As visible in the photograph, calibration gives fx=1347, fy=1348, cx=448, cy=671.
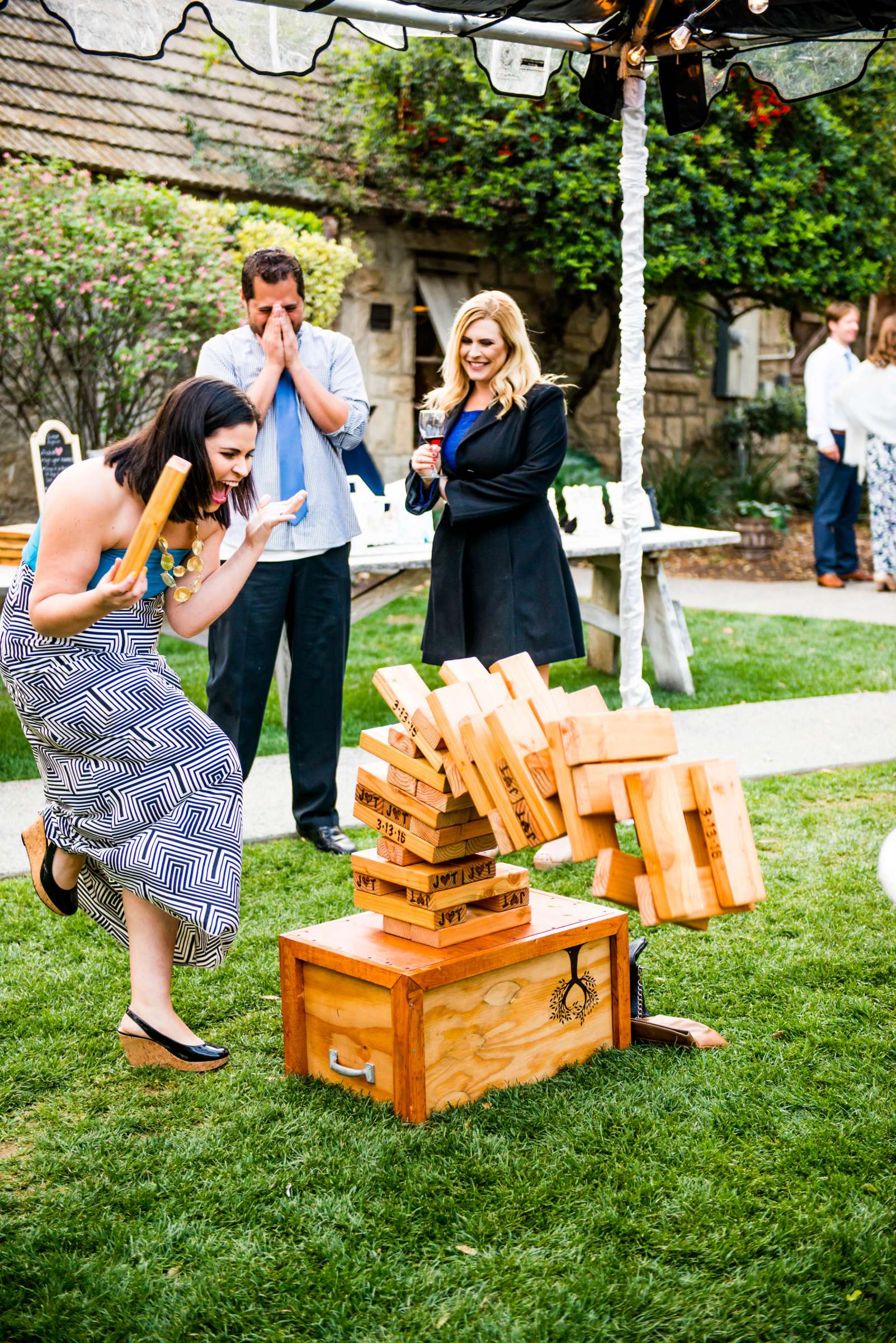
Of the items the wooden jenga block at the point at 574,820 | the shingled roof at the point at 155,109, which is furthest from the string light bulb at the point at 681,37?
the shingled roof at the point at 155,109

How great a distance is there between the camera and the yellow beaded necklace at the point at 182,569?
3.29m

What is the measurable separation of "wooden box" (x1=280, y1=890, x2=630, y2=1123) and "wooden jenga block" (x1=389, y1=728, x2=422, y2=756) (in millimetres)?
451

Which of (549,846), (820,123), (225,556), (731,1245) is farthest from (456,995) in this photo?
(820,123)

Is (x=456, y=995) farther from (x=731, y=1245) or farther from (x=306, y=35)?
(x=306, y=35)

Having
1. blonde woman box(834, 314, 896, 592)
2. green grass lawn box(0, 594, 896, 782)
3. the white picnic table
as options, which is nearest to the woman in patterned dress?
green grass lawn box(0, 594, 896, 782)

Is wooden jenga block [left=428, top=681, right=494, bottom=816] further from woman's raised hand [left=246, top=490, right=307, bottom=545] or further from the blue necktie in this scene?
the blue necktie

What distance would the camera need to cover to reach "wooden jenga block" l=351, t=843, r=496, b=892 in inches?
121

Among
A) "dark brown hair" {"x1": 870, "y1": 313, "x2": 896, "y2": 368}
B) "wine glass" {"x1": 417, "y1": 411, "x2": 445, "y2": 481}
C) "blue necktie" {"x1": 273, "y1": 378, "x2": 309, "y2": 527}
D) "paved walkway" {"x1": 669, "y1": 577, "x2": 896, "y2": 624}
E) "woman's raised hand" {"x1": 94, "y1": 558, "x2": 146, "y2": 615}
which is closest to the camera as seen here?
"woman's raised hand" {"x1": 94, "y1": 558, "x2": 146, "y2": 615}

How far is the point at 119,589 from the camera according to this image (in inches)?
110

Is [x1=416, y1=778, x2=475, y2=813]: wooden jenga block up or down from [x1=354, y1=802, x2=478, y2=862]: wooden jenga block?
up

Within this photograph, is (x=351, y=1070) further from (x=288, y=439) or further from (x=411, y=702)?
(x=288, y=439)

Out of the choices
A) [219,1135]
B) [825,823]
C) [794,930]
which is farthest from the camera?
[825,823]

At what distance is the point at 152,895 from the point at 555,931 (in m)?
0.95

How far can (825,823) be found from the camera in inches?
206
